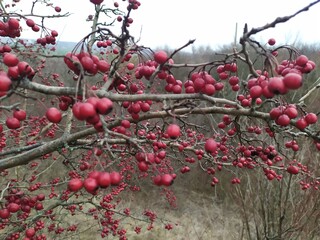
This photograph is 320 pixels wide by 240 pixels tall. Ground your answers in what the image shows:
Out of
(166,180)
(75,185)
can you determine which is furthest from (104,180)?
(166,180)

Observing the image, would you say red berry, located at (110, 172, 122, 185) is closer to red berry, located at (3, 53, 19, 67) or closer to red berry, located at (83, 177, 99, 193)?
red berry, located at (83, 177, 99, 193)

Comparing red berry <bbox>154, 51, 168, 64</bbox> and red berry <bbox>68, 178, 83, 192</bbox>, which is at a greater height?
red berry <bbox>154, 51, 168, 64</bbox>

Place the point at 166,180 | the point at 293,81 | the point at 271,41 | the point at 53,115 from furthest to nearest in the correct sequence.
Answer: the point at 271,41, the point at 166,180, the point at 53,115, the point at 293,81

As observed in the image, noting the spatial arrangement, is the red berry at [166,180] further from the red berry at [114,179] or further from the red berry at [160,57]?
the red berry at [160,57]

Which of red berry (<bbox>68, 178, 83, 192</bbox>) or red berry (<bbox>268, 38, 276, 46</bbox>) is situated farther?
red berry (<bbox>268, 38, 276, 46</bbox>)

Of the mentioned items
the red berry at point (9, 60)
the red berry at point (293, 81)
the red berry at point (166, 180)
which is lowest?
the red berry at point (166, 180)

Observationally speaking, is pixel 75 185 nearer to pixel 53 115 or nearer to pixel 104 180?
pixel 104 180

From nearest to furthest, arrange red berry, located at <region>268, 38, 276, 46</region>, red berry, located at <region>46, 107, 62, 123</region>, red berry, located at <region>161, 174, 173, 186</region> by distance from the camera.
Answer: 1. red berry, located at <region>46, 107, 62, 123</region>
2. red berry, located at <region>161, 174, 173, 186</region>
3. red berry, located at <region>268, 38, 276, 46</region>

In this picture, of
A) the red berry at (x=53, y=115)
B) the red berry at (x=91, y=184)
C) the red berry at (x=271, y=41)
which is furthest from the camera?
the red berry at (x=271, y=41)

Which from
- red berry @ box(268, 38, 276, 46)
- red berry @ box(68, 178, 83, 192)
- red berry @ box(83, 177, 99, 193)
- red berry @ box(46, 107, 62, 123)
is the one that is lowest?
red berry @ box(68, 178, 83, 192)

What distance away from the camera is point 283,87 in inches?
46.4

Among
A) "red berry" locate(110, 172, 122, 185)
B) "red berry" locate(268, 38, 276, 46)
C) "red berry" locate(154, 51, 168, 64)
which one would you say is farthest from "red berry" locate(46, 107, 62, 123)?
"red berry" locate(268, 38, 276, 46)

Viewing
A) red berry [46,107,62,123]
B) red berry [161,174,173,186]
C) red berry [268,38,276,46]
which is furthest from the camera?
red berry [268,38,276,46]

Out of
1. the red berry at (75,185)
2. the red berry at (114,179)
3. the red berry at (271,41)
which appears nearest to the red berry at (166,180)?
the red berry at (114,179)
